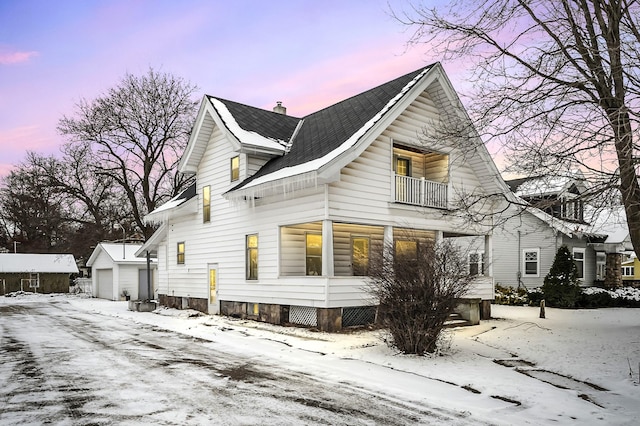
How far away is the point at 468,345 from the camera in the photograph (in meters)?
11.5

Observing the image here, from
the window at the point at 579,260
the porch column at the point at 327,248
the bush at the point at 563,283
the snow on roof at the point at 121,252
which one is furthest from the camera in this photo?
the snow on roof at the point at 121,252

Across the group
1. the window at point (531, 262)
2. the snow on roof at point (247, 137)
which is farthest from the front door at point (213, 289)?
the window at point (531, 262)

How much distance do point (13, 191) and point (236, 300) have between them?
45.7 metres

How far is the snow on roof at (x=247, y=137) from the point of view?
16688 mm

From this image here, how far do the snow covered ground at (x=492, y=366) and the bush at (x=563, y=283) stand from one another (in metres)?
6.12

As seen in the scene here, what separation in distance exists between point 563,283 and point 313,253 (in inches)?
492

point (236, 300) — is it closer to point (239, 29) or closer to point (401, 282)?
point (401, 282)

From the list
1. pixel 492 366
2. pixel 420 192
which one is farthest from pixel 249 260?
pixel 492 366

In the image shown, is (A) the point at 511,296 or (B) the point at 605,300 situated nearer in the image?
(B) the point at 605,300

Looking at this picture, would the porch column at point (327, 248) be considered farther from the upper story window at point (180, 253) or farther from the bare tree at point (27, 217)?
the bare tree at point (27, 217)

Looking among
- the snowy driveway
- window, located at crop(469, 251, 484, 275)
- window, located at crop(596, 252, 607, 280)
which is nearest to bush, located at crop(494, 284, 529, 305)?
window, located at crop(469, 251, 484, 275)

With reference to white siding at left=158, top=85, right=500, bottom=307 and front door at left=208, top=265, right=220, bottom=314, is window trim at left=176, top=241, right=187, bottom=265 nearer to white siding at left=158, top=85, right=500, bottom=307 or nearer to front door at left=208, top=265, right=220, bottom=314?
white siding at left=158, top=85, right=500, bottom=307

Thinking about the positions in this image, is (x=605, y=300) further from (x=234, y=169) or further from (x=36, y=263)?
(x=36, y=263)

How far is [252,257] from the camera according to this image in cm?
1662
